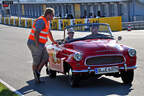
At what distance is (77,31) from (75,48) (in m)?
1.31

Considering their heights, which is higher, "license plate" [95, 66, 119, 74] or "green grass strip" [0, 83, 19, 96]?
"license plate" [95, 66, 119, 74]

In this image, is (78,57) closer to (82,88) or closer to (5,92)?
(82,88)

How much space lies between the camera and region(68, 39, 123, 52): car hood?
28.5 ft

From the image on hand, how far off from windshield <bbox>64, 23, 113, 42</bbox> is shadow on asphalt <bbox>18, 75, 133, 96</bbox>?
1113 mm

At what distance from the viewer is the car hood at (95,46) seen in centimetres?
868

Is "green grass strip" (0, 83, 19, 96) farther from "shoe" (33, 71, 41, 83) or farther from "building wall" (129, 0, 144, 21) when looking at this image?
"building wall" (129, 0, 144, 21)

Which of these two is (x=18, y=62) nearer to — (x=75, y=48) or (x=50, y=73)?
(x=50, y=73)

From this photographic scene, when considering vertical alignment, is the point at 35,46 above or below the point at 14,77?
above

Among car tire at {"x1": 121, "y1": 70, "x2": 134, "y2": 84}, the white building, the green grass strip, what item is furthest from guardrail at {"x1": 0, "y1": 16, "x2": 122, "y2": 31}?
the green grass strip

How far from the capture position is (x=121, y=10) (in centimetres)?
5162

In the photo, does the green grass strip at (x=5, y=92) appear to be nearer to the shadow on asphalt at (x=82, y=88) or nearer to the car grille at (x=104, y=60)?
the shadow on asphalt at (x=82, y=88)

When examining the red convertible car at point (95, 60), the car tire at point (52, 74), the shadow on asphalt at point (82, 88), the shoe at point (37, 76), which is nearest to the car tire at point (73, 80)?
the red convertible car at point (95, 60)

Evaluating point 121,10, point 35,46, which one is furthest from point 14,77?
point 121,10

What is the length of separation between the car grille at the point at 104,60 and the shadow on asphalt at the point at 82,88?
57cm
